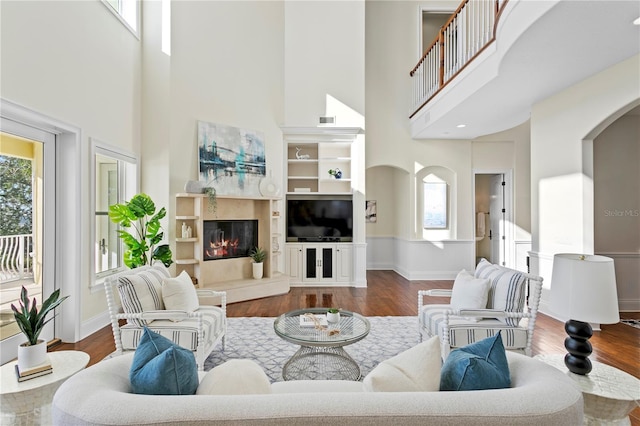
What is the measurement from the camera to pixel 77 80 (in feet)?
12.1

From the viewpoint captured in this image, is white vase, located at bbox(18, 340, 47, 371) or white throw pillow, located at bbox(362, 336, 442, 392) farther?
white vase, located at bbox(18, 340, 47, 371)

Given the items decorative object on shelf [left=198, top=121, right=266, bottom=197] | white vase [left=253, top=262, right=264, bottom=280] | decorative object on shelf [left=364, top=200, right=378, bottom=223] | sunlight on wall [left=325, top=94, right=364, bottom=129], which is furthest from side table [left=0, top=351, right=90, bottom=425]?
decorative object on shelf [left=364, top=200, right=378, bottom=223]

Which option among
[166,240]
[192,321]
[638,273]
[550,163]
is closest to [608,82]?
[550,163]

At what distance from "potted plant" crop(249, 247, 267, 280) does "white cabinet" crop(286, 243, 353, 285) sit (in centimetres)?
72

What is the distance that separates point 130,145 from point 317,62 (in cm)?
355

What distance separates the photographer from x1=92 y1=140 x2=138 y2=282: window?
4.16 m

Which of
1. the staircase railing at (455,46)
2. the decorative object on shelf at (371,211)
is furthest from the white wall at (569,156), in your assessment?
the decorative object on shelf at (371,211)

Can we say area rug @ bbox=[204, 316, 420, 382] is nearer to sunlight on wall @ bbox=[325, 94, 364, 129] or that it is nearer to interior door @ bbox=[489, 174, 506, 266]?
sunlight on wall @ bbox=[325, 94, 364, 129]

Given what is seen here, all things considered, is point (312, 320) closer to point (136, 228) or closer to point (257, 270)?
point (136, 228)

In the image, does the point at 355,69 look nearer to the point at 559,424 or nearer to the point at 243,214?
the point at 243,214

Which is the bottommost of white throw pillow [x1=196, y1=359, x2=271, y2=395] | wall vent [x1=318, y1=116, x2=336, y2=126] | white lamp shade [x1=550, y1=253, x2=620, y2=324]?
white throw pillow [x1=196, y1=359, x2=271, y2=395]

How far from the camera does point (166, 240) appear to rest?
203 inches

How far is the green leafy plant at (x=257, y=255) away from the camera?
5738 mm

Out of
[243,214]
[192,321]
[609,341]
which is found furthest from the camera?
[243,214]
